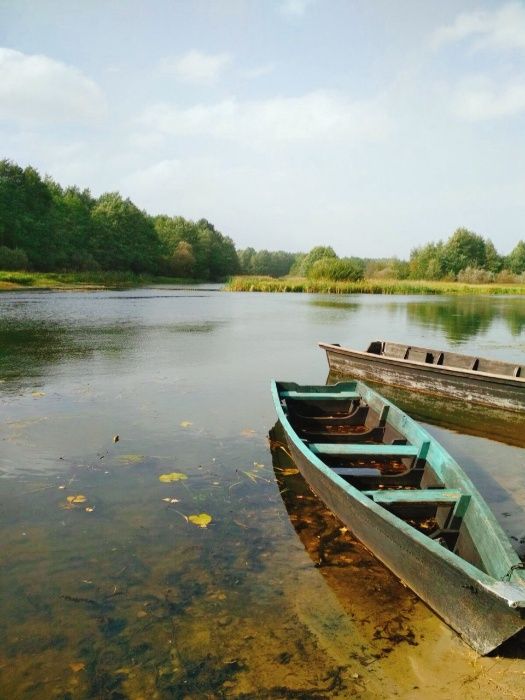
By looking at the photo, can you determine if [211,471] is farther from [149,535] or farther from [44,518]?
[44,518]

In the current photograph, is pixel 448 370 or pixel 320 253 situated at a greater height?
pixel 320 253

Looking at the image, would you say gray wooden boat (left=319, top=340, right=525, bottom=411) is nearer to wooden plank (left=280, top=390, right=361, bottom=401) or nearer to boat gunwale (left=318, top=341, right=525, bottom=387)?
boat gunwale (left=318, top=341, right=525, bottom=387)

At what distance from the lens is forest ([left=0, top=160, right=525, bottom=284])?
62031 mm

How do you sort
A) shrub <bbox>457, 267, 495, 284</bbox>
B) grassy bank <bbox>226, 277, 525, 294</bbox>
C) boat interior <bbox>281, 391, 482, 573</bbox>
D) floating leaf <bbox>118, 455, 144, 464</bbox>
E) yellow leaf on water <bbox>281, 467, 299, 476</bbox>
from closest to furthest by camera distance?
boat interior <bbox>281, 391, 482, 573</bbox> < yellow leaf on water <bbox>281, 467, 299, 476</bbox> < floating leaf <bbox>118, 455, 144, 464</bbox> < grassy bank <bbox>226, 277, 525, 294</bbox> < shrub <bbox>457, 267, 495, 284</bbox>

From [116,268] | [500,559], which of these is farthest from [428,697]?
[116,268]

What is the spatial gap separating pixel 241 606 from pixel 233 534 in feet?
3.47

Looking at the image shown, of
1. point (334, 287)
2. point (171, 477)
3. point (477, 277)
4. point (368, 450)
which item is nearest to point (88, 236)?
point (334, 287)

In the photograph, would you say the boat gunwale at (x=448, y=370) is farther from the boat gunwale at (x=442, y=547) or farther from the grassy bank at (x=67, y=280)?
the grassy bank at (x=67, y=280)

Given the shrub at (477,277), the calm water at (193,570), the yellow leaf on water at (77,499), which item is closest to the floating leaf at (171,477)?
the calm water at (193,570)

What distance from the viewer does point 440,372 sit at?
406 inches

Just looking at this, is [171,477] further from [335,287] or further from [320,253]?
[320,253]

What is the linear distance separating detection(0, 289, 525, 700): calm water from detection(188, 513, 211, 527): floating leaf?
51mm

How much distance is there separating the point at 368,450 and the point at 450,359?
6804 millimetres

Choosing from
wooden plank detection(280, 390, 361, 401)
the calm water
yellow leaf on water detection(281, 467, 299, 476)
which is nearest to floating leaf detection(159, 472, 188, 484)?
the calm water
